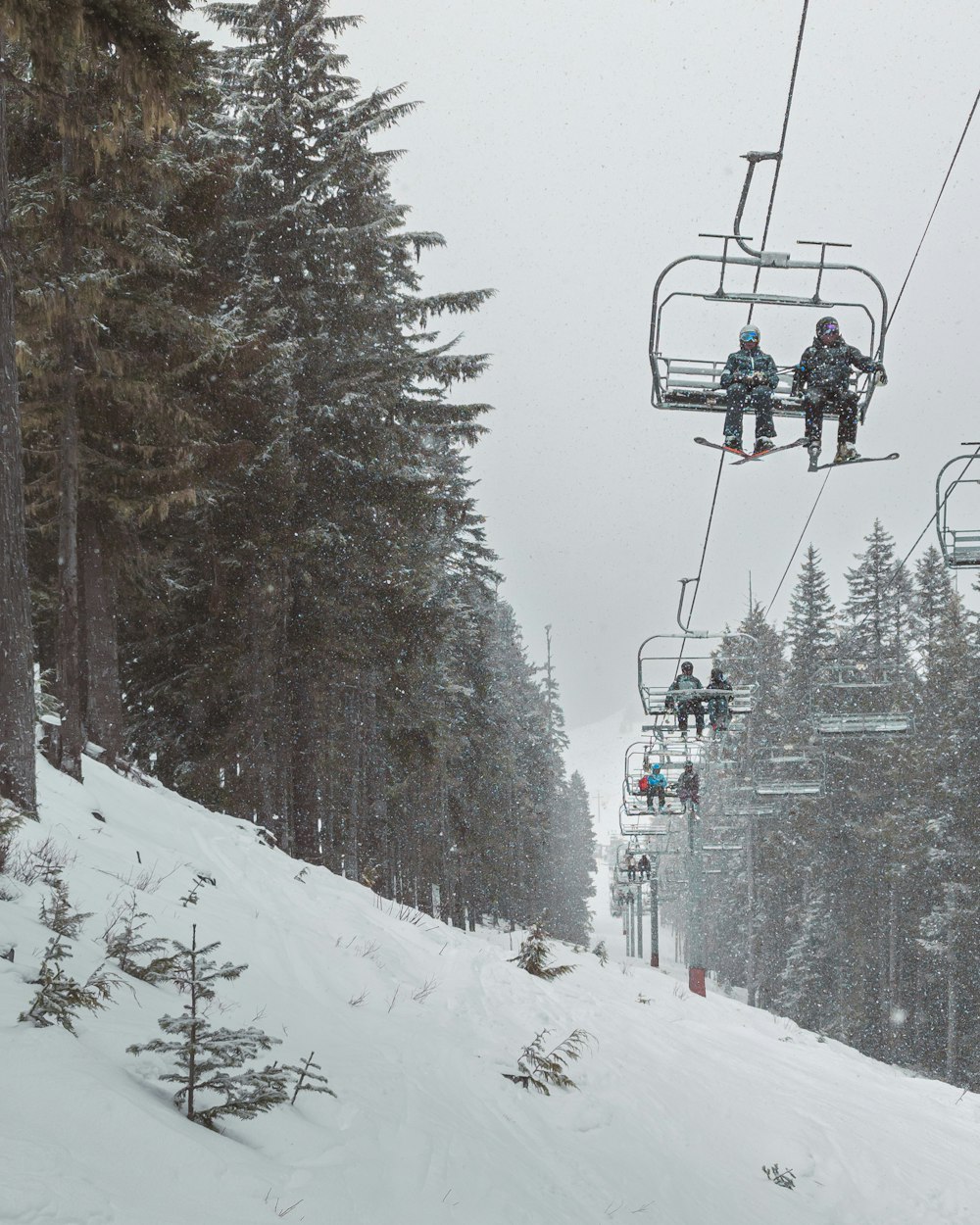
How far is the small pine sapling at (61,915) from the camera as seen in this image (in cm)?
516

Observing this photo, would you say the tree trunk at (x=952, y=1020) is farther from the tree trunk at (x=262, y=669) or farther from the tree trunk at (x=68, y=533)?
the tree trunk at (x=68, y=533)

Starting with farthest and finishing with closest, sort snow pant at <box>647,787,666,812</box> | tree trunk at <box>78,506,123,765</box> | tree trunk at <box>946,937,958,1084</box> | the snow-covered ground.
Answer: tree trunk at <box>946,937,958,1084</box> < snow pant at <box>647,787,666,812</box> < tree trunk at <box>78,506,123,765</box> < the snow-covered ground

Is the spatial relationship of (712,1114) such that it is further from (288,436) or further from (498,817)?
(498,817)

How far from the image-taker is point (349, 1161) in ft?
14.8

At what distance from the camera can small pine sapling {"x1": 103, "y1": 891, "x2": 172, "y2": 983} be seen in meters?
5.67

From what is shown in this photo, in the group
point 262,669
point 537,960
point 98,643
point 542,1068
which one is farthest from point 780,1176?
point 262,669

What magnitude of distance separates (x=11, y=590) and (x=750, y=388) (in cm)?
725

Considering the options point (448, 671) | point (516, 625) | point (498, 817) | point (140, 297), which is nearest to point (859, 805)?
point (498, 817)

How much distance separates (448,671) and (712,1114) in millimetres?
22448

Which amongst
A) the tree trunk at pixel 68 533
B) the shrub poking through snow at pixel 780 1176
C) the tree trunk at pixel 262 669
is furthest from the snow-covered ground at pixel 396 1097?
the tree trunk at pixel 262 669

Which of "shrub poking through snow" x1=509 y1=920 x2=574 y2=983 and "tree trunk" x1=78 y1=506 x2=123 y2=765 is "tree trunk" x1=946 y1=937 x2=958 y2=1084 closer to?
"shrub poking through snow" x1=509 y1=920 x2=574 y2=983

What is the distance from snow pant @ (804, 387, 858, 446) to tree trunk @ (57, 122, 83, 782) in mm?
7861

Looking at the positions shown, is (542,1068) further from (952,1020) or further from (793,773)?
(793,773)

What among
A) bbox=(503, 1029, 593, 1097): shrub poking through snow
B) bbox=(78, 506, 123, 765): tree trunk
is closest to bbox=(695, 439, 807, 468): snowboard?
bbox=(503, 1029, 593, 1097): shrub poking through snow
